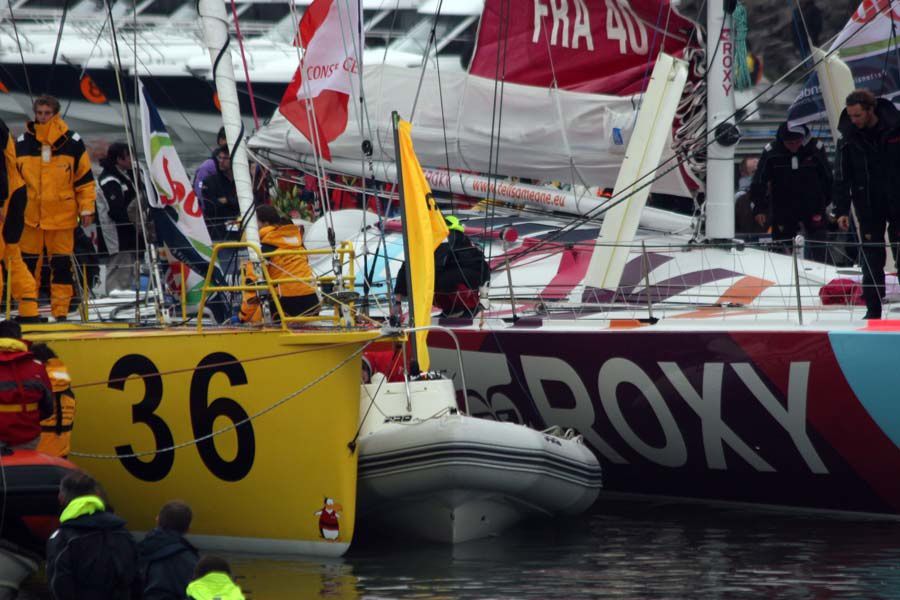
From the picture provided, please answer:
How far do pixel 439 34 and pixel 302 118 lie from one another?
19.5 m

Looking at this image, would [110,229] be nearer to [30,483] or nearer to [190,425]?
[190,425]

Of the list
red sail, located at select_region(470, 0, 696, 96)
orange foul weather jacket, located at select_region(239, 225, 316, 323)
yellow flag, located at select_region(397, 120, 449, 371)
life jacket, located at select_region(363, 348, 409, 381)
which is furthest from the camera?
red sail, located at select_region(470, 0, 696, 96)

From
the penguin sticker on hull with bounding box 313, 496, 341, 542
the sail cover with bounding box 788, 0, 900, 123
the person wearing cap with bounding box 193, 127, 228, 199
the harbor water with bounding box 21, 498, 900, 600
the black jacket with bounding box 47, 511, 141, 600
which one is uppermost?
the sail cover with bounding box 788, 0, 900, 123

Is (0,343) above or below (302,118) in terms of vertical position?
Answer: below

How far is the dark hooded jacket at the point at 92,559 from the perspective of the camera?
679 cm

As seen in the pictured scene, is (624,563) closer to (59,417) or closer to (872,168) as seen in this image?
(872,168)

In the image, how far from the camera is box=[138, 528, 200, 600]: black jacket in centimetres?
646

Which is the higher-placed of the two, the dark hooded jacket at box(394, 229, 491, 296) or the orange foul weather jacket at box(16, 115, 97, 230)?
the orange foul weather jacket at box(16, 115, 97, 230)

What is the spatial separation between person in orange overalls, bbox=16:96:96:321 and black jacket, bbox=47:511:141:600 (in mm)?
4108

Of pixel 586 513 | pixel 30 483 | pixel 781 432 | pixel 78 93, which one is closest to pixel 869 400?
pixel 781 432

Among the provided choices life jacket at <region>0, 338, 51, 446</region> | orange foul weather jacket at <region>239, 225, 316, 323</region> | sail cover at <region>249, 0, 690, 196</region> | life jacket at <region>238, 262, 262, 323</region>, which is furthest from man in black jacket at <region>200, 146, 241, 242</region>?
life jacket at <region>0, 338, 51, 446</region>

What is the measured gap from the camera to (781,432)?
985 centimetres

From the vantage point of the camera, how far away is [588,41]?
13.4 meters

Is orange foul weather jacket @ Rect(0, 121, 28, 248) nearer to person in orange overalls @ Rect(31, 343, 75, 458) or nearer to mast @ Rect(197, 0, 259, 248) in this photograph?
mast @ Rect(197, 0, 259, 248)
